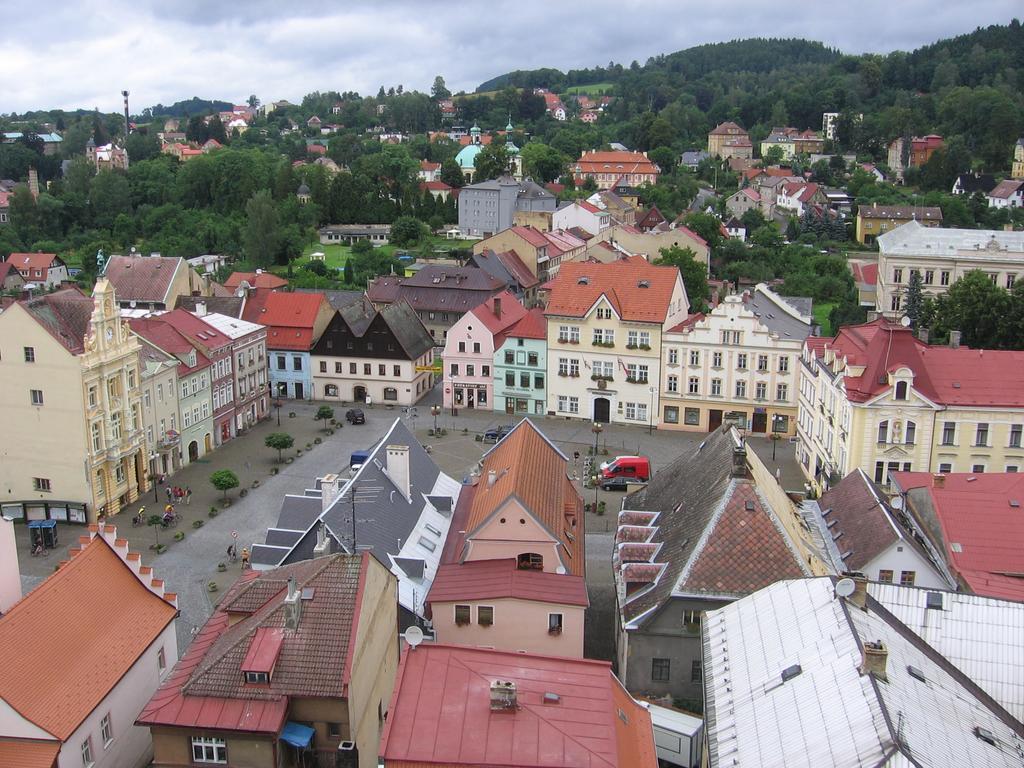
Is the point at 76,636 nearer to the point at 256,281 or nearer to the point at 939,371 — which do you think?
the point at 939,371

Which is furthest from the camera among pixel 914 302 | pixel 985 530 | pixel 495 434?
pixel 914 302

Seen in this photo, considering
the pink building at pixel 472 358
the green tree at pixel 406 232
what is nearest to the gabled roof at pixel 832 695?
the pink building at pixel 472 358

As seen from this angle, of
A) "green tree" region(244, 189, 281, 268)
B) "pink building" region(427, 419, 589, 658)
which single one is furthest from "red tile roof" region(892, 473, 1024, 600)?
"green tree" region(244, 189, 281, 268)

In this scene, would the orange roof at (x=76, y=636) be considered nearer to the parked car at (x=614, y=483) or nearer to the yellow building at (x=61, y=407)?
the yellow building at (x=61, y=407)

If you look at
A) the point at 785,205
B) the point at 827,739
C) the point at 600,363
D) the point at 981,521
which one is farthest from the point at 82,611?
the point at 785,205

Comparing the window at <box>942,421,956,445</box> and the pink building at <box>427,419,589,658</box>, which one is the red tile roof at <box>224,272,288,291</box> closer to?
the pink building at <box>427,419,589,658</box>

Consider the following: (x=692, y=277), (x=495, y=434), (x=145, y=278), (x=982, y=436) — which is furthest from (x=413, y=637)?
(x=692, y=277)

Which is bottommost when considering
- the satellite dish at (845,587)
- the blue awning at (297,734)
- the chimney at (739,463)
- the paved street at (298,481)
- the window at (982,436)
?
the paved street at (298,481)
